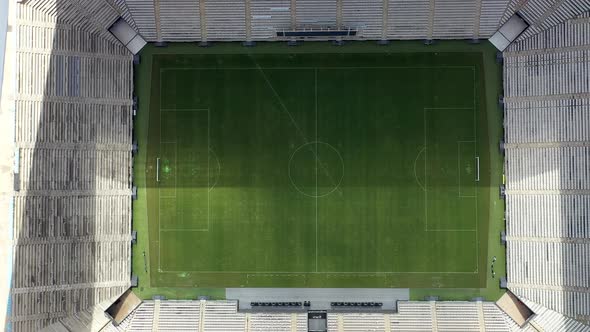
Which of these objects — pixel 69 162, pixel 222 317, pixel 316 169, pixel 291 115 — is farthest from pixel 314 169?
pixel 69 162

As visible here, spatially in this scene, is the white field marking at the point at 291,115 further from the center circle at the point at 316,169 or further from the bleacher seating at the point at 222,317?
the bleacher seating at the point at 222,317

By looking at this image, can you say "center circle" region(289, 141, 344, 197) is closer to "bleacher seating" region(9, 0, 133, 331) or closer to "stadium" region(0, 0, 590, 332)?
"stadium" region(0, 0, 590, 332)

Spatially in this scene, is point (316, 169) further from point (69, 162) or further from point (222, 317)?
point (69, 162)

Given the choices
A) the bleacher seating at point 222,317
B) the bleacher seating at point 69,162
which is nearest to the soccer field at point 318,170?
the bleacher seating at point 222,317

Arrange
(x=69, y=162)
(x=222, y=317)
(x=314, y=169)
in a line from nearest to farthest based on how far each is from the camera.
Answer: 1. (x=69, y=162)
2. (x=222, y=317)
3. (x=314, y=169)

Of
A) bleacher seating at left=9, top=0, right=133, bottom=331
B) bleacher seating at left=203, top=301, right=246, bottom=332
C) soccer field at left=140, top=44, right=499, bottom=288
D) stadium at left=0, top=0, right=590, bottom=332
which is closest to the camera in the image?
bleacher seating at left=9, top=0, right=133, bottom=331

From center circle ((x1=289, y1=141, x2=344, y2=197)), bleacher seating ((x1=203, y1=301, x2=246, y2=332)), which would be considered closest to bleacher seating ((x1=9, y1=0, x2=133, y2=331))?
bleacher seating ((x1=203, y1=301, x2=246, y2=332))
